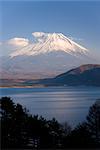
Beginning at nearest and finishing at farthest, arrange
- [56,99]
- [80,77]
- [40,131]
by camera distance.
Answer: [40,131]
[80,77]
[56,99]

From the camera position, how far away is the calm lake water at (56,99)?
2.86m

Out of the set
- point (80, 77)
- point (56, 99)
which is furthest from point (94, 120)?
point (56, 99)

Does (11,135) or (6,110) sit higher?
(6,110)

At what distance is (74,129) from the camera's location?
292cm

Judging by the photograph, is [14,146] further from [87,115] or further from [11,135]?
[87,115]

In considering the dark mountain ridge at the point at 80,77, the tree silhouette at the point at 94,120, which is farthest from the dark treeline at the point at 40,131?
the dark mountain ridge at the point at 80,77

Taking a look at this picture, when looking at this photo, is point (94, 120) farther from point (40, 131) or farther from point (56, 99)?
point (56, 99)

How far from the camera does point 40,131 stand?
2.71 meters

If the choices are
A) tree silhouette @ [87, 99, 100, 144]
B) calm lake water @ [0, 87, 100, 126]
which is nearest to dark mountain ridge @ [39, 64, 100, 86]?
calm lake water @ [0, 87, 100, 126]

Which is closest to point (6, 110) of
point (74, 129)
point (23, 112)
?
point (23, 112)

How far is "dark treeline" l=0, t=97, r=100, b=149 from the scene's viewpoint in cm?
236

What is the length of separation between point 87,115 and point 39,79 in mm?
616

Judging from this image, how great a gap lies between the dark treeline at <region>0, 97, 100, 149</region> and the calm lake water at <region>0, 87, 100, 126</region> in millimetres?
89

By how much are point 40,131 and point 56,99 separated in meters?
0.69
